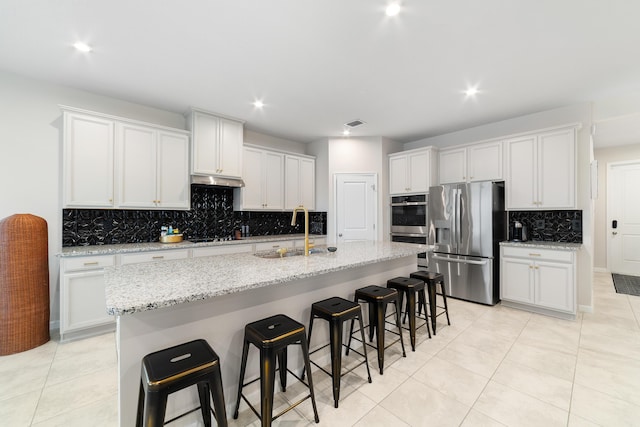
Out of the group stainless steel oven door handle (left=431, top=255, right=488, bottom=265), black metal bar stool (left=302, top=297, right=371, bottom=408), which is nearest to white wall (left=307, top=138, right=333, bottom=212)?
stainless steel oven door handle (left=431, top=255, right=488, bottom=265)

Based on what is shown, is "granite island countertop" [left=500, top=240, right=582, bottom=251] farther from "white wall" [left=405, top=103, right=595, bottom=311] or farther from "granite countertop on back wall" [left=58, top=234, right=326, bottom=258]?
"granite countertop on back wall" [left=58, top=234, right=326, bottom=258]

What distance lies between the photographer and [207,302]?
5.46 ft

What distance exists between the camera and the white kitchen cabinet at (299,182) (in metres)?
4.96

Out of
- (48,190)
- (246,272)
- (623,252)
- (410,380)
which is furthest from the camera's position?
(623,252)

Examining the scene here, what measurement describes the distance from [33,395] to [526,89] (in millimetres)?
5443

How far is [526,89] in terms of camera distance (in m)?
3.17

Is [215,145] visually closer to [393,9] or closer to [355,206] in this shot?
[355,206]

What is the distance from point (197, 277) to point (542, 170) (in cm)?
442

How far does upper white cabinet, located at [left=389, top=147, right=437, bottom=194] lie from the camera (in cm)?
465

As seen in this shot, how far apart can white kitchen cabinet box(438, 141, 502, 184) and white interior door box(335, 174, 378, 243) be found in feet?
4.06

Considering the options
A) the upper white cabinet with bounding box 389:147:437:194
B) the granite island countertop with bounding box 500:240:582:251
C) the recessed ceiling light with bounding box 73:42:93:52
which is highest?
the recessed ceiling light with bounding box 73:42:93:52

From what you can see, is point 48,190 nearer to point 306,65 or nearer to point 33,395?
point 33,395

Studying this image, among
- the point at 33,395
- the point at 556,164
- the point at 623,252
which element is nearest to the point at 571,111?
the point at 556,164

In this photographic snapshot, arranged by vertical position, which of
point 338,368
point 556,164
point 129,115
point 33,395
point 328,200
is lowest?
point 33,395
